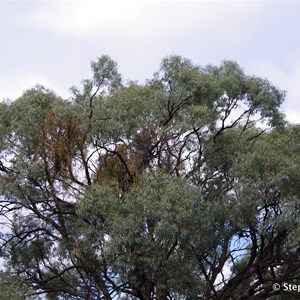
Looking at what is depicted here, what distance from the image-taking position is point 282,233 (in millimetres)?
10352

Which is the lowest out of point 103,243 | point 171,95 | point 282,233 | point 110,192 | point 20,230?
point 282,233

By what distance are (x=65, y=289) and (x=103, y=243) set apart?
2.67 meters

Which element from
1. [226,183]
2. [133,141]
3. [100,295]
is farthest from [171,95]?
[100,295]

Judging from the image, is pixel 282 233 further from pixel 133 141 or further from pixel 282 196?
pixel 133 141

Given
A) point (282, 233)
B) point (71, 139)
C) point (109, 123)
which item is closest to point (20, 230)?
point (71, 139)

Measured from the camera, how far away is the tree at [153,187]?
391 inches

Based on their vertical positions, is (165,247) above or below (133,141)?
below

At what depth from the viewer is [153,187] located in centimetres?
1000

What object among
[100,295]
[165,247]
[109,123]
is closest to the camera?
[165,247]

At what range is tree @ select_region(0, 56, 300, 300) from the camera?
992cm

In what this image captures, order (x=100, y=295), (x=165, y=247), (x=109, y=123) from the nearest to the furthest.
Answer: (x=165, y=247)
(x=109, y=123)
(x=100, y=295)

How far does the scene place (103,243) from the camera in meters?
10.2

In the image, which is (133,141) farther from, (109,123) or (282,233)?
(282,233)

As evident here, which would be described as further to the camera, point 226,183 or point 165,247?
point 226,183
